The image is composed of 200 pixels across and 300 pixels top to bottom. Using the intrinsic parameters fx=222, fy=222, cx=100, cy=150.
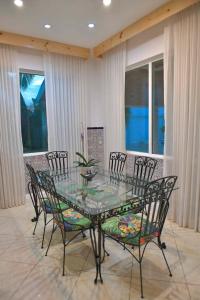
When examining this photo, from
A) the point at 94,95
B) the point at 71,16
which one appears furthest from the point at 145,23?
the point at 94,95

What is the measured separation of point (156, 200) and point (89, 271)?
3.20 ft

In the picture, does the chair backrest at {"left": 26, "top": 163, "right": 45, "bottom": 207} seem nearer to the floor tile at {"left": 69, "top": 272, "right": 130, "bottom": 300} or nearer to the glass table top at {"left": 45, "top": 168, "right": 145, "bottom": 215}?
the glass table top at {"left": 45, "top": 168, "right": 145, "bottom": 215}

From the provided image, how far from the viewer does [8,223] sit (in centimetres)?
316

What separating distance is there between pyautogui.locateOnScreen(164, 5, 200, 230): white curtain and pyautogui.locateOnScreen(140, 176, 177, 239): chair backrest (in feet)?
3.33

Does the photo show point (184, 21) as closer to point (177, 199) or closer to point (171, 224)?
point (177, 199)

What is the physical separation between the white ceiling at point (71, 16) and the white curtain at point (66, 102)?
55cm

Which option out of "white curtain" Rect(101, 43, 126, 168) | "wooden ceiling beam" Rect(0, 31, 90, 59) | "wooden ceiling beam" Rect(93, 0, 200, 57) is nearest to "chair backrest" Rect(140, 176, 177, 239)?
"wooden ceiling beam" Rect(93, 0, 200, 57)

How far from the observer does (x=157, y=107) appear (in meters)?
3.62

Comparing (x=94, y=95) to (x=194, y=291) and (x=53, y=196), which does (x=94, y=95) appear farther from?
(x=194, y=291)

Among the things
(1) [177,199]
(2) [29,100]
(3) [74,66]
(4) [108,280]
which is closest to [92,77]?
(3) [74,66]

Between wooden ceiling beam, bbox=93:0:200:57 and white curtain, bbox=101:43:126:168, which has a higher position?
wooden ceiling beam, bbox=93:0:200:57

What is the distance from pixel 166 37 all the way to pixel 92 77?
1.98 meters

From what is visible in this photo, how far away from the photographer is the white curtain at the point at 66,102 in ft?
13.5

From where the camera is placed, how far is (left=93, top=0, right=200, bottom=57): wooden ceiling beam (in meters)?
2.66
